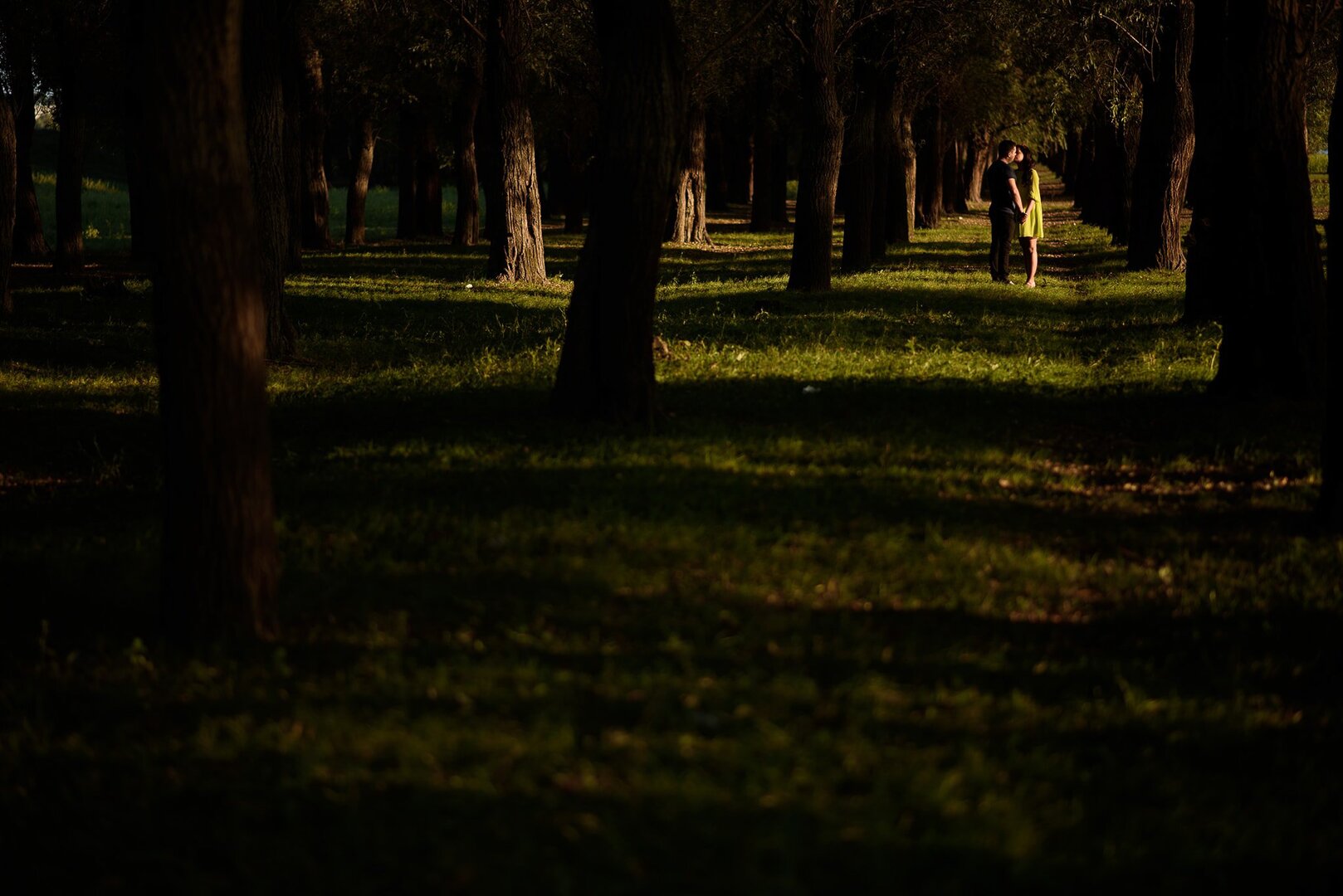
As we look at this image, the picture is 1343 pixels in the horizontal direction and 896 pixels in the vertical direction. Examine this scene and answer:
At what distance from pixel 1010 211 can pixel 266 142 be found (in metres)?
12.4

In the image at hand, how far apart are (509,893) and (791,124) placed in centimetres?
4505

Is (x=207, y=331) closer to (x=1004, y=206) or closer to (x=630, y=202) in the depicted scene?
(x=630, y=202)

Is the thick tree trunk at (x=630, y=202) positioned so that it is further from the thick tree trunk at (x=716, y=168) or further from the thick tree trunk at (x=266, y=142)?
the thick tree trunk at (x=716, y=168)

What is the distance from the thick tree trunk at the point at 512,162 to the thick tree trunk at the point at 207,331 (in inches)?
783

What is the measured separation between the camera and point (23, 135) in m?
30.6

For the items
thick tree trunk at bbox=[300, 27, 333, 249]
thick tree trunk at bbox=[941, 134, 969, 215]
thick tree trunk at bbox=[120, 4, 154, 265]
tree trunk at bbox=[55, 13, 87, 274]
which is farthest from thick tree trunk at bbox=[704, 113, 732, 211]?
tree trunk at bbox=[55, 13, 87, 274]

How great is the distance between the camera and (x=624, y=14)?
9961 mm

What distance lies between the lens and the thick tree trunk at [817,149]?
20.9 meters

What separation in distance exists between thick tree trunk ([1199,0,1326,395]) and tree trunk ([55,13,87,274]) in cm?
2338

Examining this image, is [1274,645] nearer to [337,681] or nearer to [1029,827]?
[1029,827]

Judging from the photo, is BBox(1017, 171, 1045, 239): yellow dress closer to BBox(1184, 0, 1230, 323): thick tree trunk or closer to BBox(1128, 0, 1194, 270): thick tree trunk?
BBox(1184, 0, 1230, 323): thick tree trunk

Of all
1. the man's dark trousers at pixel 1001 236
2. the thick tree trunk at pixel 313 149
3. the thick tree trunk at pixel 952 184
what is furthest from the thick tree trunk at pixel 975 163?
the man's dark trousers at pixel 1001 236

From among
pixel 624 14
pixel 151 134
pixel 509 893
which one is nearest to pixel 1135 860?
pixel 509 893

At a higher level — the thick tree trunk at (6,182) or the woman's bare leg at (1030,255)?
the thick tree trunk at (6,182)
